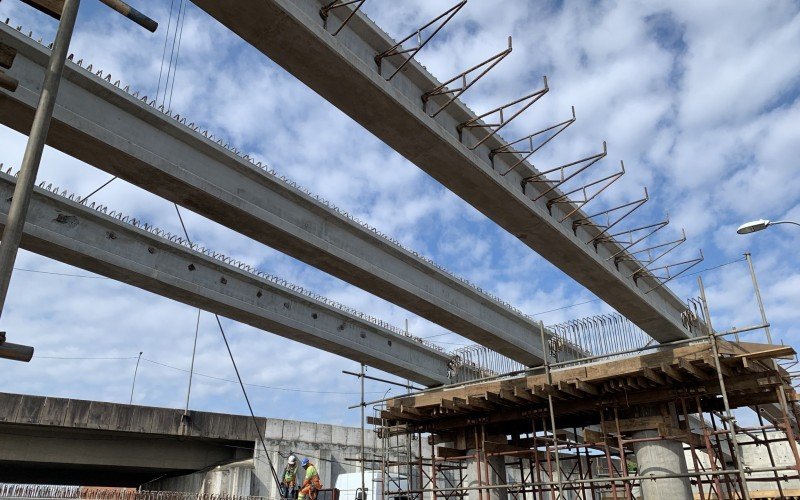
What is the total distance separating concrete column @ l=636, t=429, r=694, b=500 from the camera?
13.6m

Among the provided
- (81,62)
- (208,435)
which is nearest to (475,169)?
(81,62)

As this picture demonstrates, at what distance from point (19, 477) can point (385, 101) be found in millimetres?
38854

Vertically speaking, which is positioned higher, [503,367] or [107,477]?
[503,367]

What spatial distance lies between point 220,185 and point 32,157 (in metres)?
8.47

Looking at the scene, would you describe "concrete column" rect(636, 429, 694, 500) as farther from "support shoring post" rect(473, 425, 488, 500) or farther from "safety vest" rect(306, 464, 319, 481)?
"safety vest" rect(306, 464, 319, 481)

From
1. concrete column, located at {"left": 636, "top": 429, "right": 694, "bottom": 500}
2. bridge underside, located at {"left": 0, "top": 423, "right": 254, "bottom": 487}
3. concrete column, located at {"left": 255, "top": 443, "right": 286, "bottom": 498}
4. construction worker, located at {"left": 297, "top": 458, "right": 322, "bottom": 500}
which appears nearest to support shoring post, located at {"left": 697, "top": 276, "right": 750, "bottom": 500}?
concrete column, located at {"left": 636, "top": 429, "right": 694, "bottom": 500}

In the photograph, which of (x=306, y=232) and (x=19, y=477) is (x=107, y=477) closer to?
(x=19, y=477)

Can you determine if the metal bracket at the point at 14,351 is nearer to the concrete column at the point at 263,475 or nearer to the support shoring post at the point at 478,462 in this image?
the support shoring post at the point at 478,462

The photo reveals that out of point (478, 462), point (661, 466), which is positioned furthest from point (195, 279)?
point (661, 466)

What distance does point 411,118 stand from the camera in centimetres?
1066

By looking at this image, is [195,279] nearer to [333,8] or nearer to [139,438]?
[333,8]

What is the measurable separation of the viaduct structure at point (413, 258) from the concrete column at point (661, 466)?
0.03m

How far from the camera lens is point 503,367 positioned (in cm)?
2459

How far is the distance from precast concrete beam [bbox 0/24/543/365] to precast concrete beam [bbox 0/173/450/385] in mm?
2575
